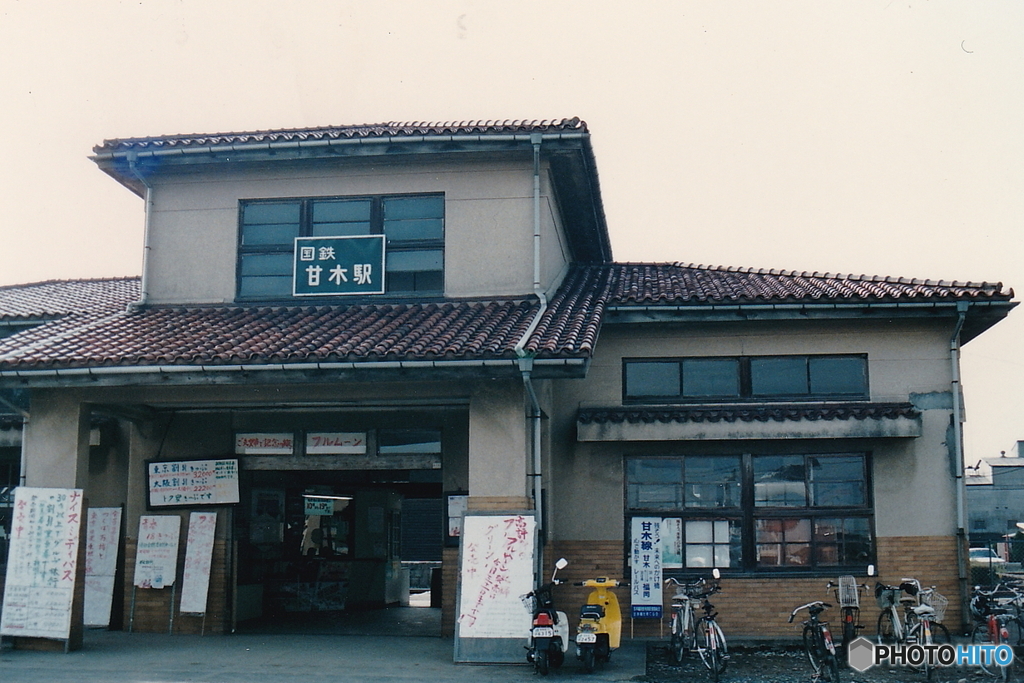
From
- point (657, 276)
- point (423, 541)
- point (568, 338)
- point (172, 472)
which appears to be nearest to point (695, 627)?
point (568, 338)

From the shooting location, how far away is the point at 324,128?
14.6m

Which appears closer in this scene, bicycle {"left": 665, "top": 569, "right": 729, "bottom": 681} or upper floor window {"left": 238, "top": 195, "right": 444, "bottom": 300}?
bicycle {"left": 665, "top": 569, "right": 729, "bottom": 681}

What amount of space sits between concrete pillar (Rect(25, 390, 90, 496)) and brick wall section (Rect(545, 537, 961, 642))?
5.93 metres

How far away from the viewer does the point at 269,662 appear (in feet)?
36.8

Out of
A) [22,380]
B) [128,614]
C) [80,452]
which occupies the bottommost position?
[128,614]

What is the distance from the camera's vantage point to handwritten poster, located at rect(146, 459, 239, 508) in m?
13.9

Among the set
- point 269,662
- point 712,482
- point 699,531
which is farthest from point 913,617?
point 269,662

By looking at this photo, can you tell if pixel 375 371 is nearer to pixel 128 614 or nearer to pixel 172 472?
pixel 172 472

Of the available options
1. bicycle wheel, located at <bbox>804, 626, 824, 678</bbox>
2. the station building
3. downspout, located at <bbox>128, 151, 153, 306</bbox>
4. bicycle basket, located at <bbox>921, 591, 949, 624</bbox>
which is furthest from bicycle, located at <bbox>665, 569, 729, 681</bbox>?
downspout, located at <bbox>128, 151, 153, 306</bbox>

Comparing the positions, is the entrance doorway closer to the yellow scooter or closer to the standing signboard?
the standing signboard

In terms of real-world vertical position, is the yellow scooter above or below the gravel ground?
above

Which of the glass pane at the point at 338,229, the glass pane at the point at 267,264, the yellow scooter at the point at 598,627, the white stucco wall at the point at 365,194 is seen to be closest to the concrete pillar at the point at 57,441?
the white stucco wall at the point at 365,194

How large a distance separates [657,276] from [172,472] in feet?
25.9

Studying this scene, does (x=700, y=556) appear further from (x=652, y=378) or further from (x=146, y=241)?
(x=146, y=241)
